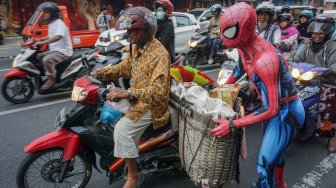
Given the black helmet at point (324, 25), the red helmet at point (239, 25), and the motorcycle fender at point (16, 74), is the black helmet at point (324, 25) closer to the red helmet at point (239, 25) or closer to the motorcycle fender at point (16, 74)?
the red helmet at point (239, 25)

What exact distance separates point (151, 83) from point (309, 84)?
2.38m

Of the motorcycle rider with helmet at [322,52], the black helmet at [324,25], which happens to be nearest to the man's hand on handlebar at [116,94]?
the motorcycle rider with helmet at [322,52]

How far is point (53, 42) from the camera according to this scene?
540cm

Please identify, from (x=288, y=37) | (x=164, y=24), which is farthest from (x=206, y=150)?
(x=288, y=37)

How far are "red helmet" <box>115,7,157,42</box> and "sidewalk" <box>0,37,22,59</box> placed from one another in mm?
9889

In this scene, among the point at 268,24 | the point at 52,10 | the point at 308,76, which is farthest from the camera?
the point at 52,10

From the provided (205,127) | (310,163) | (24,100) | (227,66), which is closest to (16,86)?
(24,100)

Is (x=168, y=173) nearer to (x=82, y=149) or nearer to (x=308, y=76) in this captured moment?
(x=82, y=149)

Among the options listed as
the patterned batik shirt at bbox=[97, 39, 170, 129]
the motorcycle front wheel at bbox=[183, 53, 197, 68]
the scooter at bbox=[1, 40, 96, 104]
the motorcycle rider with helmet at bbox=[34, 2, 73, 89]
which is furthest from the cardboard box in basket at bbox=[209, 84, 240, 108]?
the motorcycle front wheel at bbox=[183, 53, 197, 68]

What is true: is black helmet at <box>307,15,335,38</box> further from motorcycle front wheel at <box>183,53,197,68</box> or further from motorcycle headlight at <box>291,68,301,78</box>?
motorcycle front wheel at <box>183,53,197,68</box>

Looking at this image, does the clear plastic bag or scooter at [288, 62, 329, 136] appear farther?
scooter at [288, 62, 329, 136]

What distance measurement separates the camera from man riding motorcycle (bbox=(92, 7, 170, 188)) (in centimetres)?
223

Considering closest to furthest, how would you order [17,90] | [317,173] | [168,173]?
[168,173] < [317,173] < [17,90]

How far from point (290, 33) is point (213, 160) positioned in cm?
414
